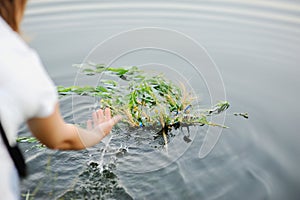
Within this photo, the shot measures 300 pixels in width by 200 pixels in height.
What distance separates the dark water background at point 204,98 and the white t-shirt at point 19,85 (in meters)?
0.44

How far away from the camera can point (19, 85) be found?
3.39 feet

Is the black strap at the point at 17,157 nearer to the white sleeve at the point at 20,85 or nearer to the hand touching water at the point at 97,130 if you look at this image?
the white sleeve at the point at 20,85

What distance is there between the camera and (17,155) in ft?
4.05

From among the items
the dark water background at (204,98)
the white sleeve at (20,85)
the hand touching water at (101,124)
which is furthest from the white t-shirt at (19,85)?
the hand touching water at (101,124)

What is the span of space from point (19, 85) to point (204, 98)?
7.76ft

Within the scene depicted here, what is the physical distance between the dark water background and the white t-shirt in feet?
1.45

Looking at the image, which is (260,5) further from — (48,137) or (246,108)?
(48,137)

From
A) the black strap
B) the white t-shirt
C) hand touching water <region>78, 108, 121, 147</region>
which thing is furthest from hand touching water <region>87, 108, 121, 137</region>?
the white t-shirt

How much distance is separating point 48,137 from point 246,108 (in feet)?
8.72

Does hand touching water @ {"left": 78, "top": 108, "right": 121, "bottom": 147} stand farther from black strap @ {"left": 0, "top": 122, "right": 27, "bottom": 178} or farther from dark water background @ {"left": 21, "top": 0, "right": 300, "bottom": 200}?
dark water background @ {"left": 21, "top": 0, "right": 300, "bottom": 200}

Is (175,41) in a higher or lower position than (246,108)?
higher

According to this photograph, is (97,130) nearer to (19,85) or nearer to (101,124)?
(101,124)

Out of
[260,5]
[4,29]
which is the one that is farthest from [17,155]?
[260,5]

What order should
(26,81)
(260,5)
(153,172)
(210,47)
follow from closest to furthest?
(26,81)
(153,172)
(210,47)
(260,5)
